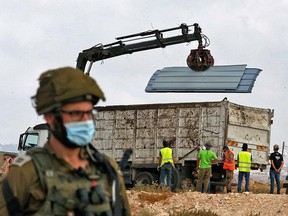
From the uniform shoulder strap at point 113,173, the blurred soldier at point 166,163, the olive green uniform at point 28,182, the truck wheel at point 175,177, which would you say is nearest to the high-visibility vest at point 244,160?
the blurred soldier at point 166,163

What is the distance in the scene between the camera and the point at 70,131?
123 inches

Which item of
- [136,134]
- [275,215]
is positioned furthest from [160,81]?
[275,215]

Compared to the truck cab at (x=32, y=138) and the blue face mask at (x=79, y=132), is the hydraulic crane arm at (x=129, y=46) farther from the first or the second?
the blue face mask at (x=79, y=132)

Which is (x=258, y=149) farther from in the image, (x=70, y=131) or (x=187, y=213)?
(x=70, y=131)

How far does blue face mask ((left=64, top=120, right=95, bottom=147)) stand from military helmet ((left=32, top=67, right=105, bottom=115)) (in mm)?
101

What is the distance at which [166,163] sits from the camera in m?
21.8

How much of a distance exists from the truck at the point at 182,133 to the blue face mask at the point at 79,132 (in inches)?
792

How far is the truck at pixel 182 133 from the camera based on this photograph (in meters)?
23.8

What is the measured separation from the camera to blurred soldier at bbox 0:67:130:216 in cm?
309

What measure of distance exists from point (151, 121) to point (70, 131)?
2192 centimetres

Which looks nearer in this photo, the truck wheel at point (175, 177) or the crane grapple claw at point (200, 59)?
the truck wheel at point (175, 177)

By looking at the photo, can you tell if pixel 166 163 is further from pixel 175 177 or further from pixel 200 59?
pixel 200 59

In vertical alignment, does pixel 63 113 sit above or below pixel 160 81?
below

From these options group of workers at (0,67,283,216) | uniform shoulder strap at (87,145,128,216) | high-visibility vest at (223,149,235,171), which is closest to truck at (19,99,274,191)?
high-visibility vest at (223,149,235,171)
